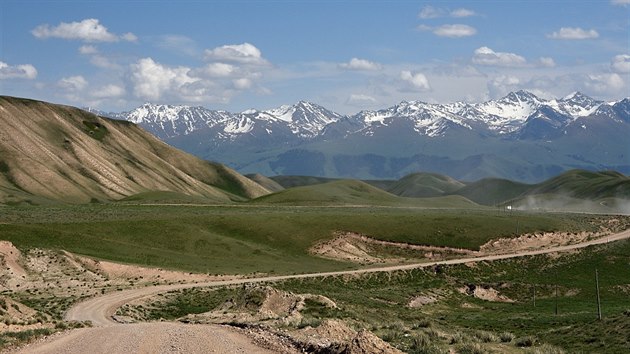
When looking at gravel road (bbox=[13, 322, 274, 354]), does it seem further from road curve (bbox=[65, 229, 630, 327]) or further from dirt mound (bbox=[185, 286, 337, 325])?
road curve (bbox=[65, 229, 630, 327])

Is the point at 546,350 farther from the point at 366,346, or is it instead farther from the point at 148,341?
the point at 148,341

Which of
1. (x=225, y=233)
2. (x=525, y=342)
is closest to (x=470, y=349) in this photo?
(x=525, y=342)

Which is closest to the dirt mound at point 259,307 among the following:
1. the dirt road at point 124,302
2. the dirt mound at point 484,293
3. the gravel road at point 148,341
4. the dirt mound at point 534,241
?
the dirt road at point 124,302

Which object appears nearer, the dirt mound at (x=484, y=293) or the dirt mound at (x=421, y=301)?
the dirt mound at (x=421, y=301)

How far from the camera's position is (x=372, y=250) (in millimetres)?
123188

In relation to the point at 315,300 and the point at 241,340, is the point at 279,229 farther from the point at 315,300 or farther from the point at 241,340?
the point at 241,340

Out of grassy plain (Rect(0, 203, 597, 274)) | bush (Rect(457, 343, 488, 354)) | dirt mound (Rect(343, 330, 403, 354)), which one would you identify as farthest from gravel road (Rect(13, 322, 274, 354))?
grassy plain (Rect(0, 203, 597, 274))

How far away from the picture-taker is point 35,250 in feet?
272

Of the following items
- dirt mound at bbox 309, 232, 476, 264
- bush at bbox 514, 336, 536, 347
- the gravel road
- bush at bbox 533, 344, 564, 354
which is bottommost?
dirt mound at bbox 309, 232, 476, 264

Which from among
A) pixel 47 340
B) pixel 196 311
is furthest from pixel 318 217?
pixel 47 340

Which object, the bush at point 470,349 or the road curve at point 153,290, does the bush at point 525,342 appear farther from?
the road curve at point 153,290

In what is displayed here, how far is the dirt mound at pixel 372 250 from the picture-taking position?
118 meters

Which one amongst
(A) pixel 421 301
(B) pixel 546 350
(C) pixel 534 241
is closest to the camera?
(B) pixel 546 350

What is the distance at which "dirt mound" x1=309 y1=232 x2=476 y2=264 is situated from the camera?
11826cm
